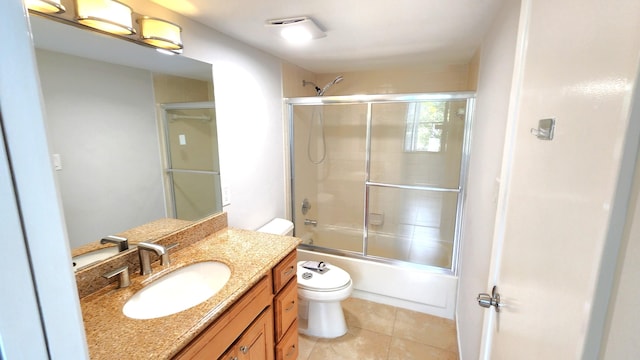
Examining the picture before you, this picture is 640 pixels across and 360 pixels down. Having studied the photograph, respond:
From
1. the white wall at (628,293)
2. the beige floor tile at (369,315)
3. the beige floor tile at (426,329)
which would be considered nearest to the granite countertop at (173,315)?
the white wall at (628,293)

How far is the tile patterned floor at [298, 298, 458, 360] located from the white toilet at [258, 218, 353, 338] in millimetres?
68

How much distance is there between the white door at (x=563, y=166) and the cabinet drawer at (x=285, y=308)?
1.04 m

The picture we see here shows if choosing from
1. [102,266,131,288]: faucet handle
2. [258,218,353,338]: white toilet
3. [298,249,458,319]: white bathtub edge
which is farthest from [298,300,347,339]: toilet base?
[102,266,131,288]: faucet handle

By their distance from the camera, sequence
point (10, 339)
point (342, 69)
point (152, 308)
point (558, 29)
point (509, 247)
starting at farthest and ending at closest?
point (342, 69) < point (152, 308) < point (509, 247) < point (558, 29) < point (10, 339)

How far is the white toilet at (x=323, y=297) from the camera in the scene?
1988mm

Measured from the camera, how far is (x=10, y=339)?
319 mm

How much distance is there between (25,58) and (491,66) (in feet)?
6.11

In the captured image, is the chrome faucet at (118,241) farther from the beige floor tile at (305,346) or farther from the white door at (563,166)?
the white door at (563,166)

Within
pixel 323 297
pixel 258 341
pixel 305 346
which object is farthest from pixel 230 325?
pixel 305 346

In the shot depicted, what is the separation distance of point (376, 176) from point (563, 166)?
2506 mm

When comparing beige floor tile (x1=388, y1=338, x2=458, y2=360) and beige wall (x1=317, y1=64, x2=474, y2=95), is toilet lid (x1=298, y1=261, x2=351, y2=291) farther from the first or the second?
beige wall (x1=317, y1=64, x2=474, y2=95)

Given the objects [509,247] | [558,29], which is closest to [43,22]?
[558,29]

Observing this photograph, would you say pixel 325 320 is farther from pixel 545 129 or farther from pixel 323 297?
pixel 545 129

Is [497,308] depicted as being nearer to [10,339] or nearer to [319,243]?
[10,339]
